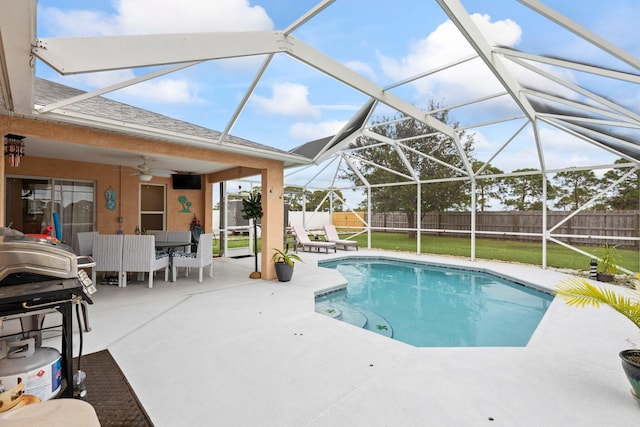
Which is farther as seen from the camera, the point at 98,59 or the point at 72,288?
the point at 98,59

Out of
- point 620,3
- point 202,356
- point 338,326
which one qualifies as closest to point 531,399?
point 338,326

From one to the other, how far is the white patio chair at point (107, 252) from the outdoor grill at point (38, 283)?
4323 mm

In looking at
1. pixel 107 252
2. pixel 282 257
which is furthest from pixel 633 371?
→ pixel 107 252

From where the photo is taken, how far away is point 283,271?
715cm

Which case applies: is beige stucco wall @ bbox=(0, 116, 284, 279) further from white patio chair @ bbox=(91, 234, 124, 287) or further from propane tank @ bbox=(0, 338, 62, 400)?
propane tank @ bbox=(0, 338, 62, 400)

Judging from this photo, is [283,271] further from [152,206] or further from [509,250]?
[509,250]

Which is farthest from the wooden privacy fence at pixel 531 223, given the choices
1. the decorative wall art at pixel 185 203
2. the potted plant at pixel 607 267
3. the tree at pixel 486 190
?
the decorative wall art at pixel 185 203

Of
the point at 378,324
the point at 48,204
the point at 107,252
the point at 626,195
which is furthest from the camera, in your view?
the point at 626,195

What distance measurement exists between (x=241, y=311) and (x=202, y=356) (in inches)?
62.4

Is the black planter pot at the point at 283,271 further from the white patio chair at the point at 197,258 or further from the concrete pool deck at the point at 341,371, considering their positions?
the concrete pool deck at the point at 341,371

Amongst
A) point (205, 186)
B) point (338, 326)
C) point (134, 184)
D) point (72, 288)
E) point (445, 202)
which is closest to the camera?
point (72, 288)

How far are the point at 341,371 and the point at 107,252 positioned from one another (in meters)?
5.74

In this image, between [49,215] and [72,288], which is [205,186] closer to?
[49,215]

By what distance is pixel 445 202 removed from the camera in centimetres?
1639
